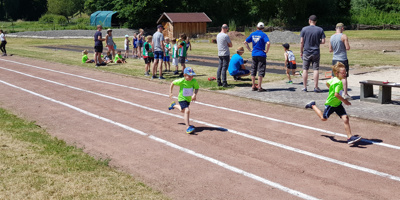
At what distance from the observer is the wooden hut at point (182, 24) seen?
178ft

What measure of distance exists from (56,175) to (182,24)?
48.8 m

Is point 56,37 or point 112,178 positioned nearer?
point 112,178

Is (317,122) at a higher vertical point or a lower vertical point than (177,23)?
lower

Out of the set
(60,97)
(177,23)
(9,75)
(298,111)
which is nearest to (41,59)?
(9,75)

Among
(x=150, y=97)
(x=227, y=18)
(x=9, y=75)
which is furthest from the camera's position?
(x=227, y=18)

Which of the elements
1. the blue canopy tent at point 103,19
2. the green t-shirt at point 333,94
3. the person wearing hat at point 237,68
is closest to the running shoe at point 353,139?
the green t-shirt at point 333,94

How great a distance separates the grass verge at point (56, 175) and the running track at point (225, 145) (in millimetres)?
347

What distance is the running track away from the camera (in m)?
6.73

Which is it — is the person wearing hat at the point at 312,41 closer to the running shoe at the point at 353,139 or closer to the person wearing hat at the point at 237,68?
the person wearing hat at the point at 237,68

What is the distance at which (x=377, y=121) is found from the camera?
10.4 metres

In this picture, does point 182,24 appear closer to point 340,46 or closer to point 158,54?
point 158,54

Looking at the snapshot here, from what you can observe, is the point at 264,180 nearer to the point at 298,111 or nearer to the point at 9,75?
the point at 298,111

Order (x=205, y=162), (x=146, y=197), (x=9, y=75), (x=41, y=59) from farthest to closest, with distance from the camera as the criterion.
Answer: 1. (x=41, y=59)
2. (x=9, y=75)
3. (x=205, y=162)
4. (x=146, y=197)

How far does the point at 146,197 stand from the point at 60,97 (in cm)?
954
